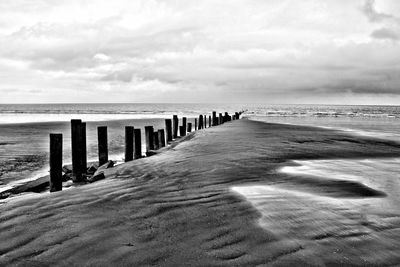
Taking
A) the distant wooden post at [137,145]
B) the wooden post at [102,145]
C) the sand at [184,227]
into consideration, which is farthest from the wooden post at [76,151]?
the distant wooden post at [137,145]

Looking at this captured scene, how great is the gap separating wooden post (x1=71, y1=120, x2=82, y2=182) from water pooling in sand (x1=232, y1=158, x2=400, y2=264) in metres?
4.86

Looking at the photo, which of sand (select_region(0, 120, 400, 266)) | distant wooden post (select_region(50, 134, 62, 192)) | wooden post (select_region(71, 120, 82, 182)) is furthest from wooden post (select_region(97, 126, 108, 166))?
sand (select_region(0, 120, 400, 266))

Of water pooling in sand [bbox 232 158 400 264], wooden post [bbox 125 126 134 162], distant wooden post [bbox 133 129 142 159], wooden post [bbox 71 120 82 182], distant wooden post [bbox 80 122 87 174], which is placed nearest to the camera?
water pooling in sand [bbox 232 158 400 264]

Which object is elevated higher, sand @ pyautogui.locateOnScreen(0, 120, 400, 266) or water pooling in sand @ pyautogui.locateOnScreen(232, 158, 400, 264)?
sand @ pyautogui.locateOnScreen(0, 120, 400, 266)

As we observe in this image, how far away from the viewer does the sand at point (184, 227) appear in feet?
10.2

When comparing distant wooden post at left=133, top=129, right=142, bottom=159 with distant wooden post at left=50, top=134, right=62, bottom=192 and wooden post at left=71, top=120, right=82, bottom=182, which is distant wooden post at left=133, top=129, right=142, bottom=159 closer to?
wooden post at left=71, top=120, right=82, bottom=182

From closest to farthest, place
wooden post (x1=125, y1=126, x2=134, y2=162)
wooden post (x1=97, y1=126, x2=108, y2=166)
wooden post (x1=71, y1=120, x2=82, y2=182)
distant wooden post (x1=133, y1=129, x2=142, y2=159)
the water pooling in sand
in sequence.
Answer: the water pooling in sand
wooden post (x1=71, y1=120, x2=82, y2=182)
wooden post (x1=97, y1=126, x2=108, y2=166)
wooden post (x1=125, y1=126, x2=134, y2=162)
distant wooden post (x1=133, y1=129, x2=142, y2=159)

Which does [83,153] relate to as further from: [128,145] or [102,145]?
[128,145]

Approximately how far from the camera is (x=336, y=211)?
14.9ft

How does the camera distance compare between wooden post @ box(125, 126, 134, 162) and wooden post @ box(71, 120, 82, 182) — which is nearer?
wooden post @ box(71, 120, 82, 182)

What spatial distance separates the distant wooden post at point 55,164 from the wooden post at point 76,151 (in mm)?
1042

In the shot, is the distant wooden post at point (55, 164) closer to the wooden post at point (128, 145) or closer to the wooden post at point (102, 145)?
the wooden post at point (102, 145)

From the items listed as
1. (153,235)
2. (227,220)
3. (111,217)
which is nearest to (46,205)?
(111,217)

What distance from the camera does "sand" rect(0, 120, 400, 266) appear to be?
3102mm
